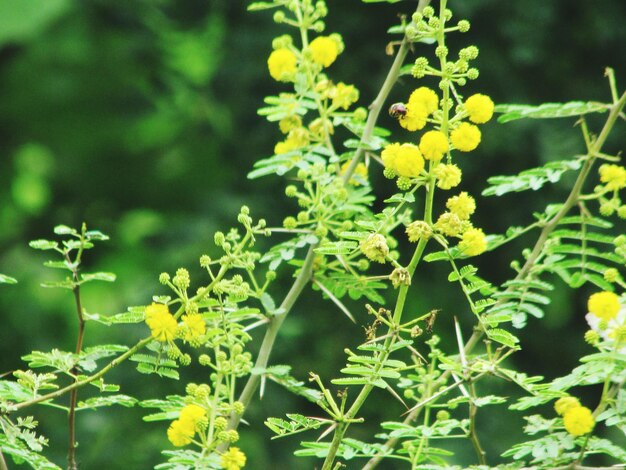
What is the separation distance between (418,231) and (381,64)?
2.04 m

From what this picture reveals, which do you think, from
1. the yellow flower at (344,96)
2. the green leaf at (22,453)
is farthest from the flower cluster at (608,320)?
the green leaf at (22,453)

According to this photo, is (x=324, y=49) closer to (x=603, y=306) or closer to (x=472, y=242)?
(x=472, y=242)

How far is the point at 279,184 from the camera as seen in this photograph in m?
2.98

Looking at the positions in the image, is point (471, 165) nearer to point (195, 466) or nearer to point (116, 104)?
point (116, 104)

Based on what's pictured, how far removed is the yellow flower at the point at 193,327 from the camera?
928 mm

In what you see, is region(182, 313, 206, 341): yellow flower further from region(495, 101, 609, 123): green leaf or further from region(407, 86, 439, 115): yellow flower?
region(495, 101, 609, 123): green leaf

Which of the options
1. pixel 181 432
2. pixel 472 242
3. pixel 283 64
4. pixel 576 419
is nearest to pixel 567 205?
pixel 472 242

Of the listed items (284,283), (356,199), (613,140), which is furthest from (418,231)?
(613,140)

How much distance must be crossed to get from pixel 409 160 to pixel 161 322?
294 mm

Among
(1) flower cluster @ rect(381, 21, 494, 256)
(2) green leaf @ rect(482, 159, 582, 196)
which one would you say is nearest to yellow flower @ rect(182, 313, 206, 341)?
(1) flower cluster @ rect(381, 21, 494, 256)

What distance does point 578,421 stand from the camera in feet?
2.81

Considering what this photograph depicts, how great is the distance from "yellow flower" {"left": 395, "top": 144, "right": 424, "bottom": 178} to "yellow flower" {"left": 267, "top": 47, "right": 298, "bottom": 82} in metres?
0.35

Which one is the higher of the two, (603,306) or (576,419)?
(603,306)

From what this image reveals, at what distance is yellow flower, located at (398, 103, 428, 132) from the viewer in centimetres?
92
